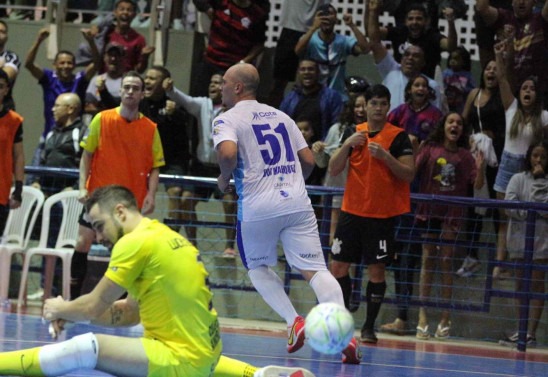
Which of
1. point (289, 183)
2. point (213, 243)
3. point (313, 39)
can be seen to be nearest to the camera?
point (289, 183)

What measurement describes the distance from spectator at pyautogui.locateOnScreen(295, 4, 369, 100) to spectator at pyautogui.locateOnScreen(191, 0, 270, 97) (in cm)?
69

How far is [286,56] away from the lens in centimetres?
1477

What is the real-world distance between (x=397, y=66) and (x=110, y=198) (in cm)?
752

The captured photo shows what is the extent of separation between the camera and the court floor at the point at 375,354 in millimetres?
9422

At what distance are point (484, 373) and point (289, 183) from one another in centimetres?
238

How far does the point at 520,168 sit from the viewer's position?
12.5m

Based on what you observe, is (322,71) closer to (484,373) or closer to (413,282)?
(413,282)

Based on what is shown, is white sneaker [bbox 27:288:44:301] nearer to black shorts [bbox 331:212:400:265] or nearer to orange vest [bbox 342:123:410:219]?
black shorts [bbox 331:212:400:265]

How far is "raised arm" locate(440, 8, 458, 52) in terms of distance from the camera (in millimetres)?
13859

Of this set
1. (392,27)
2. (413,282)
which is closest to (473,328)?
(413,282)

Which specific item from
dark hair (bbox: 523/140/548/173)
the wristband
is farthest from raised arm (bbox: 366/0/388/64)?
the wristband

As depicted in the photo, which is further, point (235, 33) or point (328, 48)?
point (235, 33)

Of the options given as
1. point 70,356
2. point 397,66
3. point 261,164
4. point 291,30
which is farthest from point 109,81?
point 70,356

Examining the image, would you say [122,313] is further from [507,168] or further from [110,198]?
→ [507,168]
